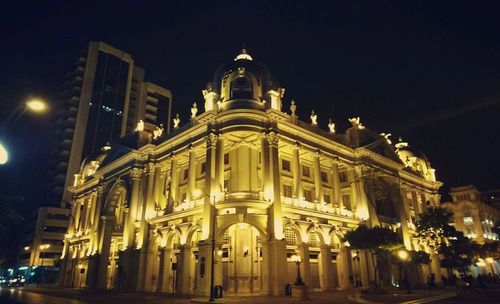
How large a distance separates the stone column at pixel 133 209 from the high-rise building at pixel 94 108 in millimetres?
43436

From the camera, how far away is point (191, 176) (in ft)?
125

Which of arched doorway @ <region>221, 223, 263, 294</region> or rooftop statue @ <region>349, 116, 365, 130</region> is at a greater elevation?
rooftop statue @ <region>349, 116, 365, 130</region>

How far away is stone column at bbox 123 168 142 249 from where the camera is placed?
137 feet

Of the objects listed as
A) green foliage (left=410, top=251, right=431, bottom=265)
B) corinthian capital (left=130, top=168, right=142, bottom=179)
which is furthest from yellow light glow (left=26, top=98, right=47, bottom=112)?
green foliage (left=410, top=251, right=431, bottom=265)

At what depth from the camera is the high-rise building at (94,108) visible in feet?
287

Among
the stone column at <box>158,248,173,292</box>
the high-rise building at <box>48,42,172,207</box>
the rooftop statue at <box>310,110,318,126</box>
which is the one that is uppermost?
the high-rise building at <box>48,42,172,207</box>

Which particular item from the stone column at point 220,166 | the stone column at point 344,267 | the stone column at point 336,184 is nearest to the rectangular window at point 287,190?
the stone column at point 336,184

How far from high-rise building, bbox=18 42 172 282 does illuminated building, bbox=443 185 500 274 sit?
262 feet

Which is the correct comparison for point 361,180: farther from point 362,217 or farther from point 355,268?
point 355,268

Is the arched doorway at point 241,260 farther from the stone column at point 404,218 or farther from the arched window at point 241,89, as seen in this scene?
the stone column at point 404,218

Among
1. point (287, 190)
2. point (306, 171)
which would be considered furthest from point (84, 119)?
point (287, 190)

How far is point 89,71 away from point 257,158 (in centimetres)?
7580

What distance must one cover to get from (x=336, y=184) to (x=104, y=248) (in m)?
32.3

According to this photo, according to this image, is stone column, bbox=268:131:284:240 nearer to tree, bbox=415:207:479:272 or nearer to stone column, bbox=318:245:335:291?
stone column, bbox=318:245:335:291
